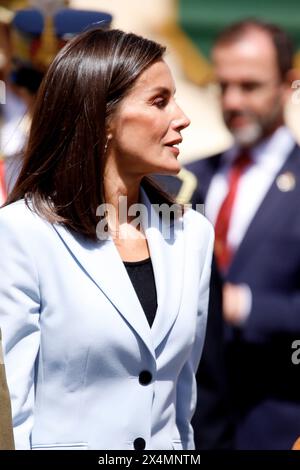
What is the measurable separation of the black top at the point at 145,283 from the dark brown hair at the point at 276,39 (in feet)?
6.65

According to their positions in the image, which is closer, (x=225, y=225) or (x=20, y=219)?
(x=20, y=219)

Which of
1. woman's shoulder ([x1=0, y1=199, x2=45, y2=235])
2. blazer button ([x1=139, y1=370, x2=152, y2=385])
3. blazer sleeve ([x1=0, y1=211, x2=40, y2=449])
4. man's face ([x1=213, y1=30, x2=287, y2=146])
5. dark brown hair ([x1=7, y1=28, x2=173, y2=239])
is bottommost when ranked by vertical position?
man's face ([x1=213, y1=30, x2=287, y2=146])

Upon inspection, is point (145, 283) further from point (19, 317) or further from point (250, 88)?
point (250, 88)

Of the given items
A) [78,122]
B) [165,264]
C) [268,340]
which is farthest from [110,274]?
[268,340]

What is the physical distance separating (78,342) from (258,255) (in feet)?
5.29

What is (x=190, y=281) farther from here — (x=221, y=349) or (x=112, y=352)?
(x=221, y=349)

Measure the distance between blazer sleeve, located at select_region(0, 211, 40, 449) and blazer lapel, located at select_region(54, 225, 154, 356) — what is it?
0.11 m

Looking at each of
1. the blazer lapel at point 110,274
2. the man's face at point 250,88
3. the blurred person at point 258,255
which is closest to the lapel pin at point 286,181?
the blurred person at point 258,255

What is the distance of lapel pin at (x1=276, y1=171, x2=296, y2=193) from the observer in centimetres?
490

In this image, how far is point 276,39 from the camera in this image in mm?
5441

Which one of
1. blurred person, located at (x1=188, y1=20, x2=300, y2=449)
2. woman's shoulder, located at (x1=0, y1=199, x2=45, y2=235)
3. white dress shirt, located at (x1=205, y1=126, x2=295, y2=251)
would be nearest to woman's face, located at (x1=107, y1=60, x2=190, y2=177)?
woman's shoulder, located at (x1=0, y1=199, x2=45, y2=235)

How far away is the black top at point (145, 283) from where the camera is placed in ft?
11.2

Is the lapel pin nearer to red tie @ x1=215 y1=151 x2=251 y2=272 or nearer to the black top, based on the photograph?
red tie @ x1=215 y1=151 x2=251 y2=272

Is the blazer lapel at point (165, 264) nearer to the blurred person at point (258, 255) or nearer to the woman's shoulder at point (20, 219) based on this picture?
the woman's shoulder at point (20, 219)
